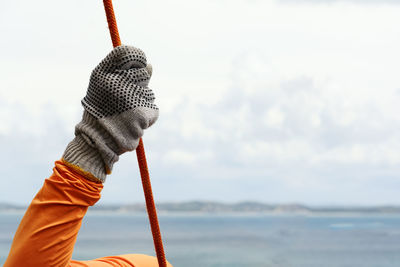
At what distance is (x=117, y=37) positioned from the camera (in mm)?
1663

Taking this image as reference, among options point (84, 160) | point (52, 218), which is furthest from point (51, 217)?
point (84, 160)

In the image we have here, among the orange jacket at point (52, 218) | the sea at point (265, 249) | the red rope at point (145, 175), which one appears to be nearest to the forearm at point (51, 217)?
the orange jacket at point (52, 218)

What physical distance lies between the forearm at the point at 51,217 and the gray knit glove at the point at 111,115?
4 cm

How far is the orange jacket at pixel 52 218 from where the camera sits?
1.46 metres

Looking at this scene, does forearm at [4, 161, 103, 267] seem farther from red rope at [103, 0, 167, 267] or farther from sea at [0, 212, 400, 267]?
sea at [0, 212, 400, 267]

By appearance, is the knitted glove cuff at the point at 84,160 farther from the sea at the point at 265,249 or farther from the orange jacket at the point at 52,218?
the sea at the point at 265,249

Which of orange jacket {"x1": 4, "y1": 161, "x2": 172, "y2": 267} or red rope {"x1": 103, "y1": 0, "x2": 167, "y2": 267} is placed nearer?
orange jacket {"x1": 4, "y1": 161, "x2": 172, "y2": 267}

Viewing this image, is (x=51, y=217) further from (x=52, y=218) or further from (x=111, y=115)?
(x=111, y=115)

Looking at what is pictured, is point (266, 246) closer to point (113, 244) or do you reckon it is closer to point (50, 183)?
point (113, 244)

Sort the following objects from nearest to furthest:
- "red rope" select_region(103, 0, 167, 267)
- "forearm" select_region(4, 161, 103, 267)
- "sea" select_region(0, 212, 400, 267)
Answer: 1. "forearm" select_region(4, 161, 103, 267)
2. "red rope" select_region(103, 0, 167, 267)
3. "sea" select_region(0, 212, 400, 267)

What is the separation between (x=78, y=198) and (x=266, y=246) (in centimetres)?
5743

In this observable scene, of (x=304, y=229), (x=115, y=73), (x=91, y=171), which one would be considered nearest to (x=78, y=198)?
(x=91, y=171)

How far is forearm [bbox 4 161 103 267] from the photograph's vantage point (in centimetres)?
146

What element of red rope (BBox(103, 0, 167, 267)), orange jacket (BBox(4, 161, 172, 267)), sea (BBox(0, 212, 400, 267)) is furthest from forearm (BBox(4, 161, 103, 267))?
sea (BBox(0, 212, 400, 267))
